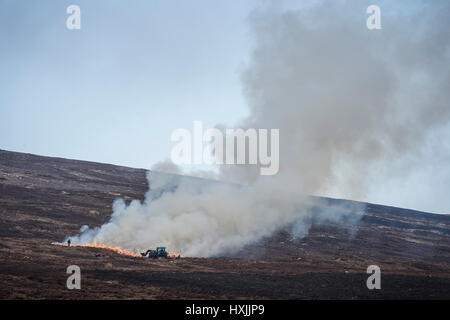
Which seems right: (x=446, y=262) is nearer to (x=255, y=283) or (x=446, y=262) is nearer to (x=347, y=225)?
(x=347, y=225)

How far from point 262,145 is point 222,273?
23.4 meters

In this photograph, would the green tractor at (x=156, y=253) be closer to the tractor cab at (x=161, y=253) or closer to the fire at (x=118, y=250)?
the tractor cab at (x=161, y=253)

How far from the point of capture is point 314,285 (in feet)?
88.8

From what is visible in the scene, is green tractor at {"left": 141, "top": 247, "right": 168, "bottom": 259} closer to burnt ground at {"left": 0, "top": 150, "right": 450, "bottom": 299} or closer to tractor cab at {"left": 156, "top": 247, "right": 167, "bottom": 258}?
tractor cab at {"left": 156, "top": 247, "right": 167, "bottom": 258}

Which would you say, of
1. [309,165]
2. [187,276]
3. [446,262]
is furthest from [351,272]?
[446,262]

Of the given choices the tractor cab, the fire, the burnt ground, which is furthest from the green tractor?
the burnt ground

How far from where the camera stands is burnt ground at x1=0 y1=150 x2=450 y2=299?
23703mm

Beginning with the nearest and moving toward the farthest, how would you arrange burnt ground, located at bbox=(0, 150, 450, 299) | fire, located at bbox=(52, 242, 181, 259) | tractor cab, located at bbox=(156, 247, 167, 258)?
burnt ground, located at bbox=(0, 150, 450, 299)
tractor cab, located at bbox=(156, 247, 167, 258)
fire, located at bbox=(52, 242, 181, 259)

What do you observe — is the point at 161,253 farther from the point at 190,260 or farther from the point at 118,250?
the point at 118,250

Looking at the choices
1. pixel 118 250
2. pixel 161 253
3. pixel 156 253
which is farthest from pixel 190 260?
pixel 118 250

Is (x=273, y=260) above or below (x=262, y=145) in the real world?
below
